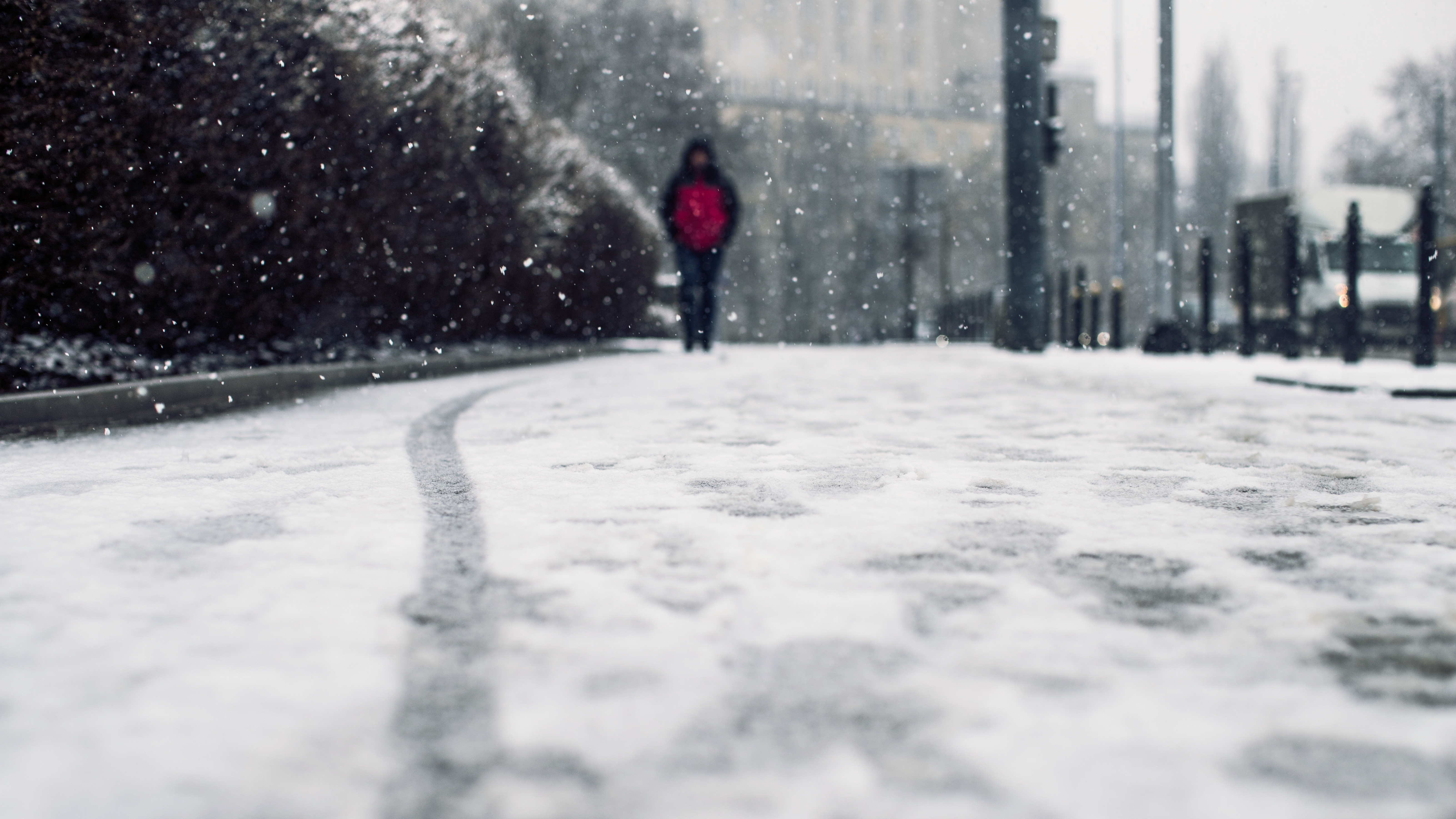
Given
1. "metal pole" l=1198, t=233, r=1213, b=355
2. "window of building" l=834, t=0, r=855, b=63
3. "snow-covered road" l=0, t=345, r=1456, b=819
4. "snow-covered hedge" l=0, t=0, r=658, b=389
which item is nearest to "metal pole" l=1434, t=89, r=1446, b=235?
"metal pole" l=1198, t=233, r=1213, b=355

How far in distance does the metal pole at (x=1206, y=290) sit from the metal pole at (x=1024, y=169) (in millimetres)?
1974

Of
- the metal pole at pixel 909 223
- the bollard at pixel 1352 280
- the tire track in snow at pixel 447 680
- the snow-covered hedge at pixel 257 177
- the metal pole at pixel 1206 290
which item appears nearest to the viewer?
the tire track in snow at pixel 447 680

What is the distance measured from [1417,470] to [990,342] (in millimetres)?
18225

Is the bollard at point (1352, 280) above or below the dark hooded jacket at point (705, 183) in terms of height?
below

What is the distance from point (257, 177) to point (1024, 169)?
939 cm

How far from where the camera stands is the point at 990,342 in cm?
2245

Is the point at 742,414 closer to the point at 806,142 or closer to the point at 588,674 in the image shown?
the point at 588,674

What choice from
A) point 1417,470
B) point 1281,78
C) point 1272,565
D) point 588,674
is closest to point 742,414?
point 1417,470

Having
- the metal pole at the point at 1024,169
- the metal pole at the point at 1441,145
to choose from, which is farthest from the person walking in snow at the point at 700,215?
the metal pole at the point at 1441,145

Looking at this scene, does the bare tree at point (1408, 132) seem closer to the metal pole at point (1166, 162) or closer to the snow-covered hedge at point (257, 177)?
the metal pole at point (1166, 162)

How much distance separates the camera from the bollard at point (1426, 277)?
29.7 ft

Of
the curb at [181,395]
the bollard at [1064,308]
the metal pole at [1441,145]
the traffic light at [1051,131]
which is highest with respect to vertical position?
the metal pole at [1441,145]

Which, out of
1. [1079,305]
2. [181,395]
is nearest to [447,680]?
[181,395]

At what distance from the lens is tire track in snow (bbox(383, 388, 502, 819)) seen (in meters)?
1.59
